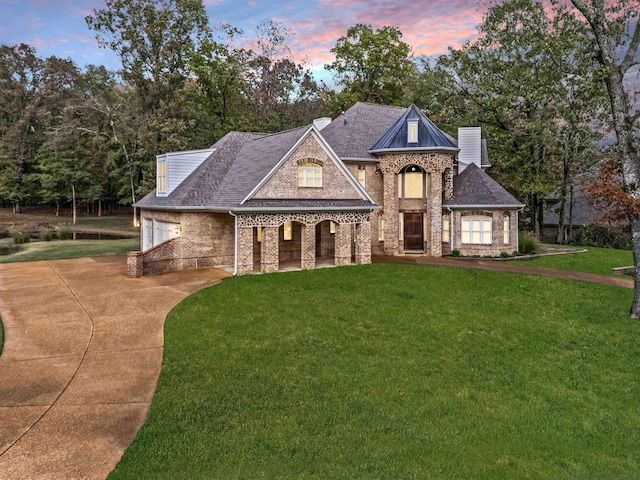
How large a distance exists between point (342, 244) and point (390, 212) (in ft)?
20.4

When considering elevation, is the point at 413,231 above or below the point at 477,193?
below

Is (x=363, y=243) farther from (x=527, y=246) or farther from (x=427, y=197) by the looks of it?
(x=527, y=246)

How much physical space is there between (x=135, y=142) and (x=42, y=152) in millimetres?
19774

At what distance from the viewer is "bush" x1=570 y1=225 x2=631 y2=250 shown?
33469mm

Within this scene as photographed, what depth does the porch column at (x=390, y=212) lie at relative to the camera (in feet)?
84.1

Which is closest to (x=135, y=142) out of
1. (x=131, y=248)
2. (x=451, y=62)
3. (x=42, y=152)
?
(x=42, y=152)

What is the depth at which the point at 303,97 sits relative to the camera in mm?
53781

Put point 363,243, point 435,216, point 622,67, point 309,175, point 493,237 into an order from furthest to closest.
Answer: point 435,216 < point 493,237 < point 363,243 < point 309,175 < point 622,67

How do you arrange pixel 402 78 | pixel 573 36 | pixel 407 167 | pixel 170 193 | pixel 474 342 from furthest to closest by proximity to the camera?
pixel 402 78 → pixel 407 167 → pixel 170 193 → pixel 573 36 → pixel 474 342

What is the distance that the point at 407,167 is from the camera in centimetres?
2575

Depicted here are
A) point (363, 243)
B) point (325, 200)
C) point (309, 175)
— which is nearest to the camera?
point (309, 175)

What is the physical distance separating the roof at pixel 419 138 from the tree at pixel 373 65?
2072cm

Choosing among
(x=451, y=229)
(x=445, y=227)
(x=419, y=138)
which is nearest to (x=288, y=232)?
A: (x=419, y=138)

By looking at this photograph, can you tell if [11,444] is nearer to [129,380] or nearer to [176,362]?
[129,380]
